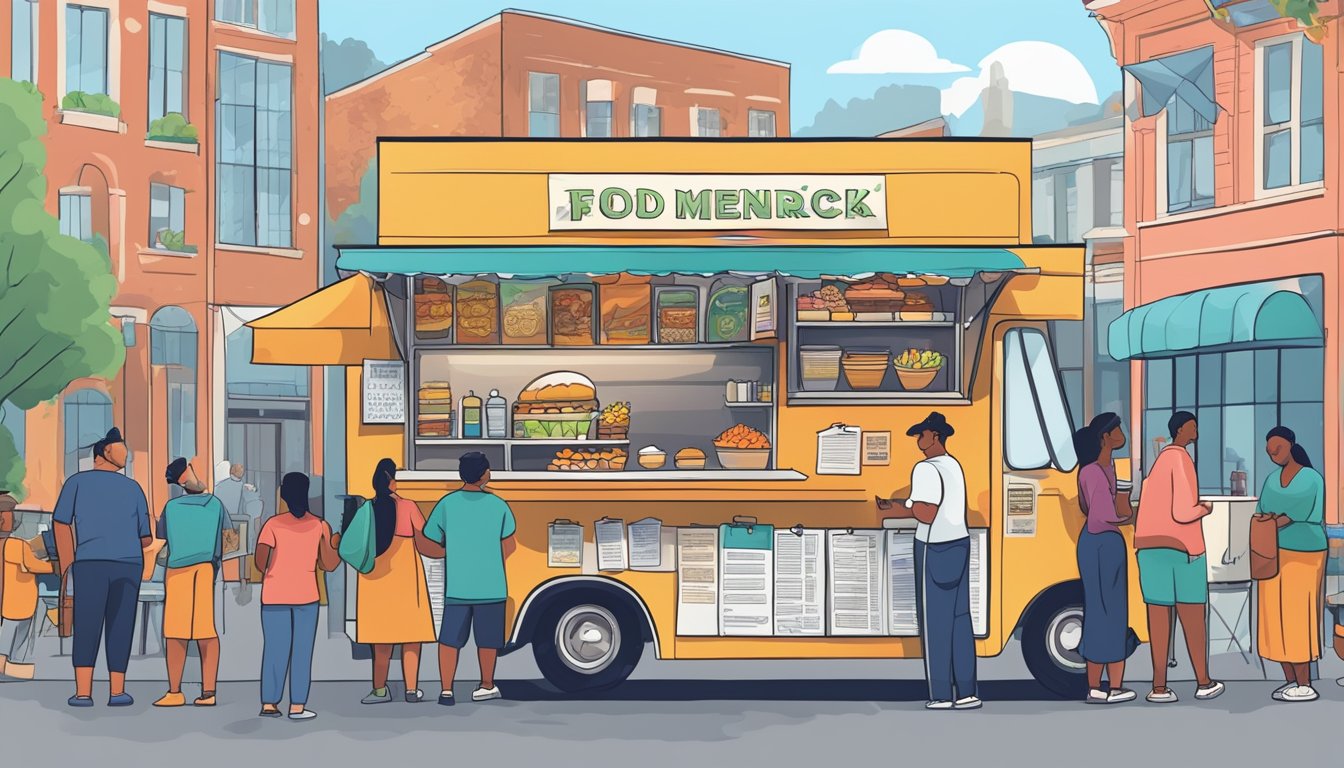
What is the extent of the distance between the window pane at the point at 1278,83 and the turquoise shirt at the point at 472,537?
50.4ft

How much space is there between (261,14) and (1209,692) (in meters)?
23.5

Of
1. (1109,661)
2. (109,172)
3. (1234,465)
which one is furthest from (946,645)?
(109,172)

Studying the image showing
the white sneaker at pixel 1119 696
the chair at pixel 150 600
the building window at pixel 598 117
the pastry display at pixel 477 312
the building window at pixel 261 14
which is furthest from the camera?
the building window at pixel 598 117

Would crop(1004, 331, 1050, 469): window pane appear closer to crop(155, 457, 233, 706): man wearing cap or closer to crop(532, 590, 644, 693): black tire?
crop(532, 590, 644, 693): black tire

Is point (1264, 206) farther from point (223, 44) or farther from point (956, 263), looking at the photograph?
point (223, 44)

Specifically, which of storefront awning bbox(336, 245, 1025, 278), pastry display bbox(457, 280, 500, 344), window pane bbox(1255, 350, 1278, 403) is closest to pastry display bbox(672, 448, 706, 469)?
storefront awning bbox(336, 245, 1025, 278)

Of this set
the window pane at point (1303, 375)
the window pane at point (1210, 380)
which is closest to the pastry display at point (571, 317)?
the window pane at point (1303, 375)

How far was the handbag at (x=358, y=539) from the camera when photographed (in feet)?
33.9

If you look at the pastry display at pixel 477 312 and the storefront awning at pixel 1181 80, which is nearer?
the pastry display at pixel 477 312

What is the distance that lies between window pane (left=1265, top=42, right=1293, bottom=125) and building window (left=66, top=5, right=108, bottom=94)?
1909 cm

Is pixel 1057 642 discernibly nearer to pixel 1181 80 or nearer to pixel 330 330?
pixel 330 330

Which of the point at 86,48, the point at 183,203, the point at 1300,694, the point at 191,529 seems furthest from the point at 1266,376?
the point at 86,48

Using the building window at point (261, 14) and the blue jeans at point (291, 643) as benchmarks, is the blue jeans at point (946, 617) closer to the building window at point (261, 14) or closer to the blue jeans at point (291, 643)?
the blue jeans at point (291, 643)

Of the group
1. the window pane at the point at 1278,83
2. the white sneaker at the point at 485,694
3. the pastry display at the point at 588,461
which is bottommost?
the white sneaker at the point at 485,694
